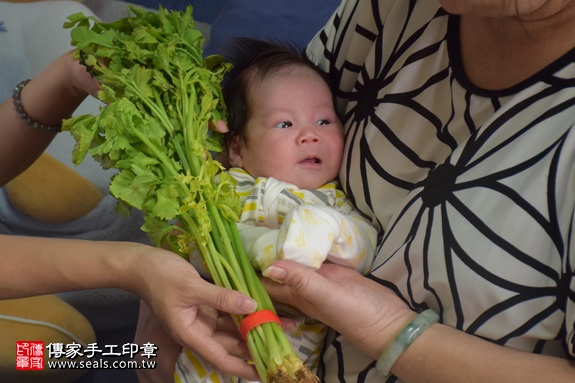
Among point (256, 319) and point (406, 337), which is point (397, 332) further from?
point (256, 319)

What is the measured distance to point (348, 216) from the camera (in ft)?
4.05

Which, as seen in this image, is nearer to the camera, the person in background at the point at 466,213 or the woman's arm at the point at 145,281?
A: the person in background at the point at 466,213

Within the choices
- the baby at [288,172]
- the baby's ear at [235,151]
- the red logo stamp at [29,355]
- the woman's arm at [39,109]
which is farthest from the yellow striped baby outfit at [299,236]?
the red logo stamp at [29,355]

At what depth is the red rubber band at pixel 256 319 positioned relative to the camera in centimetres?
107

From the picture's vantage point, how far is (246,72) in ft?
4.95

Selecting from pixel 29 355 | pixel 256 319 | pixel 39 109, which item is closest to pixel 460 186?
pixel 256 319

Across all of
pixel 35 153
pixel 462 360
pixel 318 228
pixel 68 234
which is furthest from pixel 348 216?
pixel 68 234

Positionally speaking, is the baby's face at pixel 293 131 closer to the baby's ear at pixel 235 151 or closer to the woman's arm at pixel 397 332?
the baby's ear at pixel 235 151

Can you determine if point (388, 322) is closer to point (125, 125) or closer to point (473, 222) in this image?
point (473, 222)

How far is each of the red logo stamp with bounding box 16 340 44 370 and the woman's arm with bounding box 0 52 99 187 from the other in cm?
49

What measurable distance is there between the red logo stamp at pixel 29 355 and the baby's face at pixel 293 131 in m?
0.82

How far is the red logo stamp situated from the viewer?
1.84 metres

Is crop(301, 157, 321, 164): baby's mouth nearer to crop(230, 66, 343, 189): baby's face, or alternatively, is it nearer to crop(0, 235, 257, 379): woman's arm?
crop(230, 66, 343, 189): baby's face

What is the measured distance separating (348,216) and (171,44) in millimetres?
445
